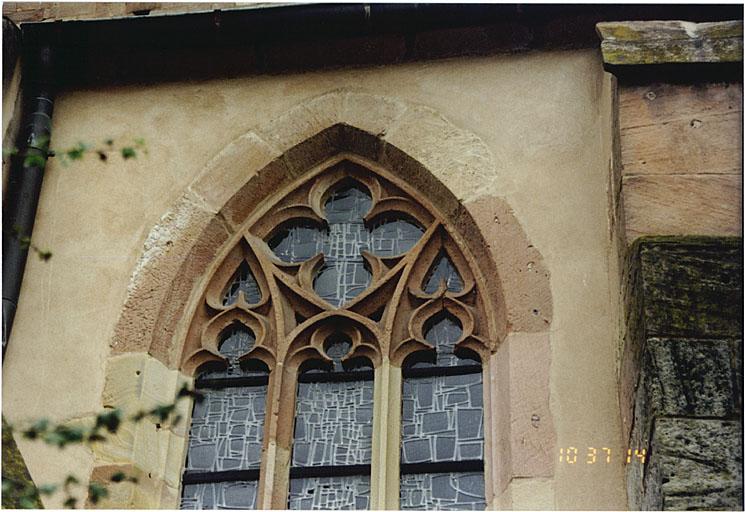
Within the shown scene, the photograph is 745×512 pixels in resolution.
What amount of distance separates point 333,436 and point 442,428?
1.36 feet

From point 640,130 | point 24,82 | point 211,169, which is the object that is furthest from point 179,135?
point 640,130

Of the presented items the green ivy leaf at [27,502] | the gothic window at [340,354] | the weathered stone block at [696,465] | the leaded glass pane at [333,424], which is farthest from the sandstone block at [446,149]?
the green ivy leaf at [27,502]

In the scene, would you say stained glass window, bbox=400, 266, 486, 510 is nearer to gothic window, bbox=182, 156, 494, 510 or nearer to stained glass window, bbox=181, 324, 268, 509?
gothic window, bbox=182, 156, 494, 510

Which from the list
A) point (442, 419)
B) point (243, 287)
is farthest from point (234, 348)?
point (442, 419)

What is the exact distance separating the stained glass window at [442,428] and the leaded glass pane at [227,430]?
22.5 inches

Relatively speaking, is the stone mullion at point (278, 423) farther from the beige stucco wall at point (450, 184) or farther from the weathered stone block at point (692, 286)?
the weathered stone block at point (692, 286)

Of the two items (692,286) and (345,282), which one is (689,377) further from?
(345,282)

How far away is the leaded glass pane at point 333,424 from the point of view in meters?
7.02

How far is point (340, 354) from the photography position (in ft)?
24.1

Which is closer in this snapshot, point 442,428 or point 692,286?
point 692,286

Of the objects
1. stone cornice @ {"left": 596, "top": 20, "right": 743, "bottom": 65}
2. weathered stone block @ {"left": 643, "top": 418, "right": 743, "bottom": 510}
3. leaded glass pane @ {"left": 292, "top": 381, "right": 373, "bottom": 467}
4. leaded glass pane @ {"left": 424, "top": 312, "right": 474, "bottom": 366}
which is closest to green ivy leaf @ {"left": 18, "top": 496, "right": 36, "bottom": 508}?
weathered stone block @ {"left": 643, "top": 418, "right": 743, "bottom": 510}

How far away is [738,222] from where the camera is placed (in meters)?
6.42

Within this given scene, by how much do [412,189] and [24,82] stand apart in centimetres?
180

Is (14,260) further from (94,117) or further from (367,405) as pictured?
(367,405)
